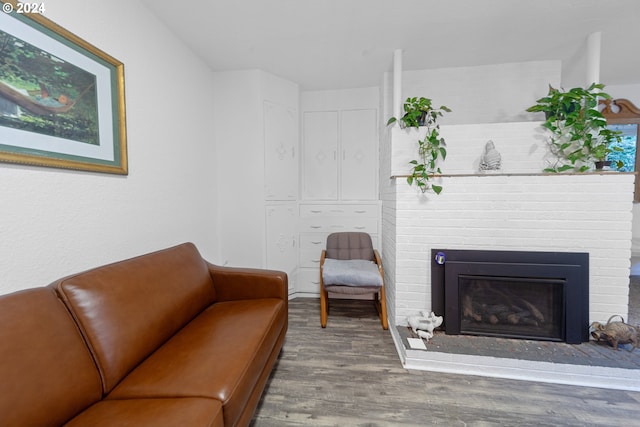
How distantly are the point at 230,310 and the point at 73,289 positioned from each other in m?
0.82

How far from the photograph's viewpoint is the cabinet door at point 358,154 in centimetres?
306

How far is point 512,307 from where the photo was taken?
198cm

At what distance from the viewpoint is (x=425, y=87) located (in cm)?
260

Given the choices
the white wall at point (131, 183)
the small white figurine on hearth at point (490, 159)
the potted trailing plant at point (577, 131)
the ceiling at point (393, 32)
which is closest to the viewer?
the white wall at point (131, 183)

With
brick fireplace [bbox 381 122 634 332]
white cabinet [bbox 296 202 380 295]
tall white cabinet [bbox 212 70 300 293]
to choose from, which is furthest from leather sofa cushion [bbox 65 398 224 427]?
white cabinet [bbox 296 202 380 295]

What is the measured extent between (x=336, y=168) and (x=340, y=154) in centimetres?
18

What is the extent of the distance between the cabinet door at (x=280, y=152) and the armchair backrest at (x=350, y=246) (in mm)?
745

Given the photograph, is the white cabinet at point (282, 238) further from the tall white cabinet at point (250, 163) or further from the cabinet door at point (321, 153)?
the cabinet door at point (321, 153)

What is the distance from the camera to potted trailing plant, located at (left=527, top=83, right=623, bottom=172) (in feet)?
6.20

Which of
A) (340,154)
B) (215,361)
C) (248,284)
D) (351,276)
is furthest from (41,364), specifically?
(340,154)

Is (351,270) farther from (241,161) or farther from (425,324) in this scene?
(241,161)

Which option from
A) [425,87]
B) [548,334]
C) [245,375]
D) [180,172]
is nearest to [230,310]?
[245,375]

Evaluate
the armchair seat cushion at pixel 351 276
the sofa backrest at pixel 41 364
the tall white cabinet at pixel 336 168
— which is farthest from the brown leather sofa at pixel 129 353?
the tall white cabinet at pixel 336 168

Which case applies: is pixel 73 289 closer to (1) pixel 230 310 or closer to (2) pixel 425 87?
(1) pixel 230 310
